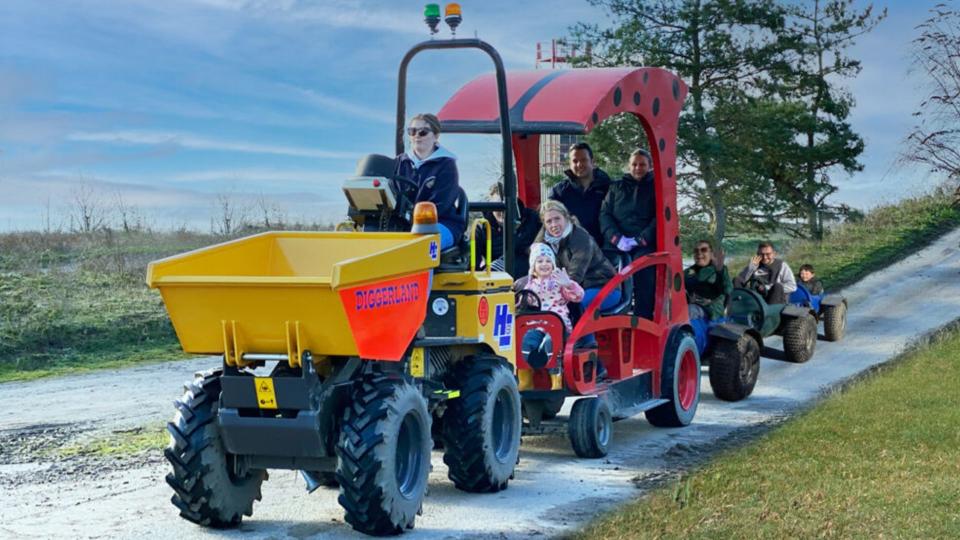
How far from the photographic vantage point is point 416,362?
7914mm

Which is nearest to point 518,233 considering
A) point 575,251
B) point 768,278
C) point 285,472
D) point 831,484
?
point 575,251

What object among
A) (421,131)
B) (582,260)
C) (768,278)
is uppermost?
(421,131)

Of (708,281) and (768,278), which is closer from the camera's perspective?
(708,281)

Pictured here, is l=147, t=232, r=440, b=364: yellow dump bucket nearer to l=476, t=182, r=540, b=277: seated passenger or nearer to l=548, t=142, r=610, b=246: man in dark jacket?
l=476, t=182, r=540, b=277: seated passenger

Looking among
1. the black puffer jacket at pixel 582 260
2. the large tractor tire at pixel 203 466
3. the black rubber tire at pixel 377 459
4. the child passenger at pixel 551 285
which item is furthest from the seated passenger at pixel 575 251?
the large tractor tire at pixel 203 466

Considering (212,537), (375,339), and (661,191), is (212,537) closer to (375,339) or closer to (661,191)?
(375,339)

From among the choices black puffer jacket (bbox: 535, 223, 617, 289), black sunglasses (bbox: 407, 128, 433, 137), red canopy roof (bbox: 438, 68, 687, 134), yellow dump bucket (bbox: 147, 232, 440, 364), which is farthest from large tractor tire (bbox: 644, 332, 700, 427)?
yellow dump bucket (bbox: 147, 232, 440, 364)

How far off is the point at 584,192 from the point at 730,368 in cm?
256

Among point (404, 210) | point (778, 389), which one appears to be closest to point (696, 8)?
point (778, 389)

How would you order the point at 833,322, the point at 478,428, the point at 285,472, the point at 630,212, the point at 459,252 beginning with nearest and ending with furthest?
the point at 478,428 → the point at 459,252 → the point at 285,472 → the point at 630,212 → the point at 833,322

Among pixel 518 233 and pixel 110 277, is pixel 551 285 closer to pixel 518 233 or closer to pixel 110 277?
pixel 518 233

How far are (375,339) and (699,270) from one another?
745 centimetres

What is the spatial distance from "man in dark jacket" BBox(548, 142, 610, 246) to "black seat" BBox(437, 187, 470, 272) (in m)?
2.98

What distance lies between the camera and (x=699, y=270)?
13.9 meters
